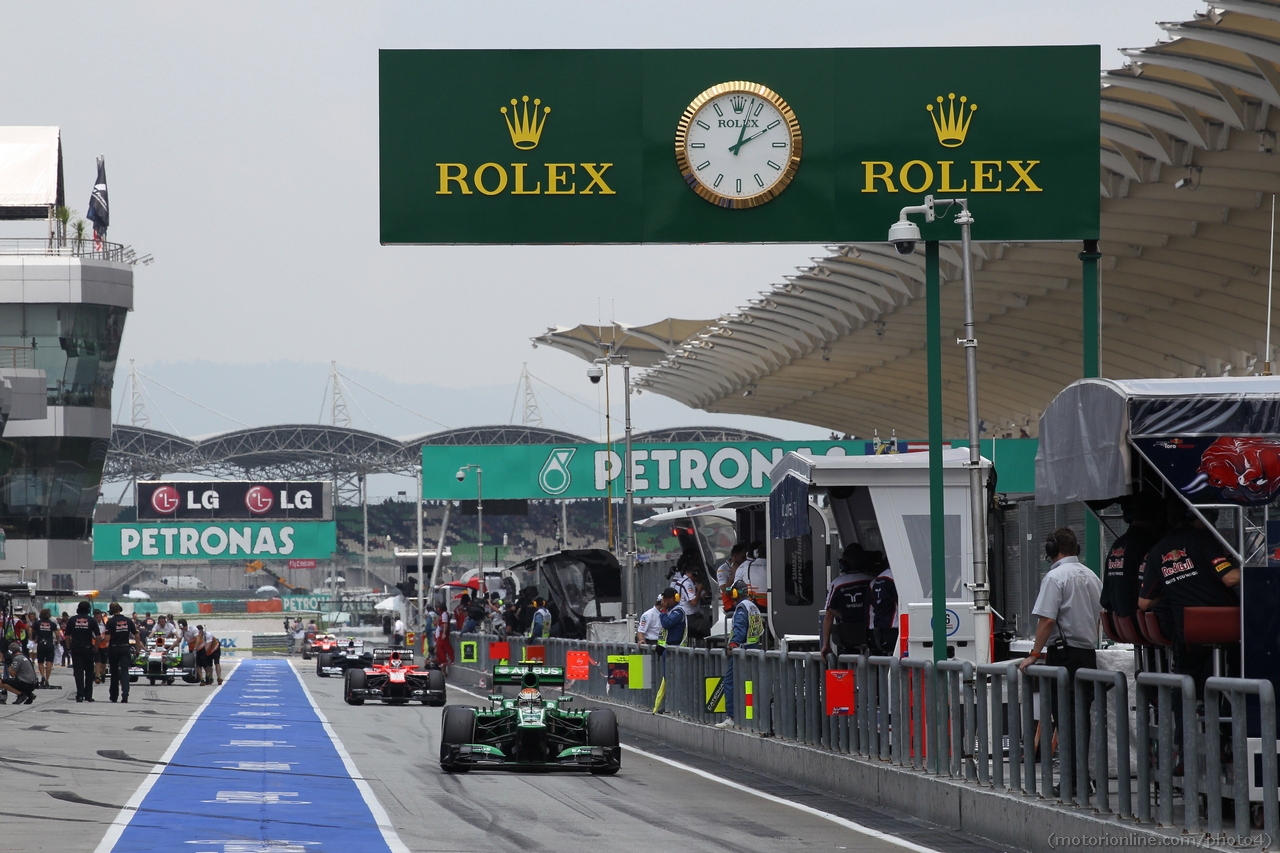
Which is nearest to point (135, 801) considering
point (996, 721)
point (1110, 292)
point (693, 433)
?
point (996, 721)

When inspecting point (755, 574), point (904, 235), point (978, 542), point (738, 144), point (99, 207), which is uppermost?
point (99, 207)

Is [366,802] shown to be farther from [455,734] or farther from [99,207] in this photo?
[99,207]

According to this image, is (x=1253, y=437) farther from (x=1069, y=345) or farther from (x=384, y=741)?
(x=1069, y=345)

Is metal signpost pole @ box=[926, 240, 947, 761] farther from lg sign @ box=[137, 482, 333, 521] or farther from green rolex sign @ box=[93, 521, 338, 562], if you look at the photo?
lg sign @ box=[137, 482, 333, 521]

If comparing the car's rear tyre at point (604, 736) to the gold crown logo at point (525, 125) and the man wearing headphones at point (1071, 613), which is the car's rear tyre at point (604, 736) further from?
the man wearing headphones at point (1071, 613)

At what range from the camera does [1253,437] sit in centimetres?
1041

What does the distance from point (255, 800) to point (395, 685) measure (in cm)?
1762

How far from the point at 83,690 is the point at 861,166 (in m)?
21.4

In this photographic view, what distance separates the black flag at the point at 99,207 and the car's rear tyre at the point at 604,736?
6102 centimetres

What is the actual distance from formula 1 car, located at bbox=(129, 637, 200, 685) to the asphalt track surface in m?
18.5

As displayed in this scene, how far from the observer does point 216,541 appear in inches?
3743

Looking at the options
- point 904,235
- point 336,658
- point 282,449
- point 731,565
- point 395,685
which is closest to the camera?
point 904,235

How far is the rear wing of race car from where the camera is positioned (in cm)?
1719

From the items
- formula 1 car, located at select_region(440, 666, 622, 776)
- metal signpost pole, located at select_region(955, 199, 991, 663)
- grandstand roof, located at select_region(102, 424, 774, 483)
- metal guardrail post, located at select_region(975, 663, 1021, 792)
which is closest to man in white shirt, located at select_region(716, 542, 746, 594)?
formula 1 car, located at select_region(440, 666, 622, 776)
